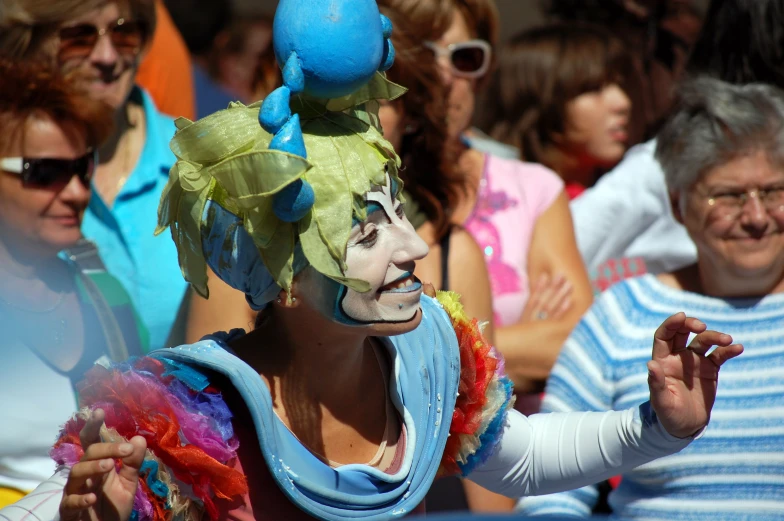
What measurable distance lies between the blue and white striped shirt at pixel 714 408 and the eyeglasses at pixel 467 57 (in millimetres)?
862

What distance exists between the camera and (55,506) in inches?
66.5

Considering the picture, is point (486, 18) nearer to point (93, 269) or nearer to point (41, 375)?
point (93, 269)

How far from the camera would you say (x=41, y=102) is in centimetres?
276

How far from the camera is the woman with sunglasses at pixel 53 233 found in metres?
2.58

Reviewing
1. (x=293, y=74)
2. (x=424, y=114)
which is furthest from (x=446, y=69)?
(x=293, y=74)

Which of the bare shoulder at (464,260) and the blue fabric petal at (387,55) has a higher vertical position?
the blue fabric petal at (387,55)

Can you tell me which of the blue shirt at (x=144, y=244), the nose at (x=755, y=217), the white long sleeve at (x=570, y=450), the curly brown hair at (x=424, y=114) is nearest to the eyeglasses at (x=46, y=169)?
the blue shirt at (x=144, y=244)

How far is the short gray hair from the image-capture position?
2.86 m

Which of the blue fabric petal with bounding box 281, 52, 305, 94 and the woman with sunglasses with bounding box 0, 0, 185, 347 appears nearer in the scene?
the blue fabric petal with bounding box 281, 52, 305, 94

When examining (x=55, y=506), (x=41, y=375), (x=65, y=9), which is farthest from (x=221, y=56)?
(x=55, y=506)

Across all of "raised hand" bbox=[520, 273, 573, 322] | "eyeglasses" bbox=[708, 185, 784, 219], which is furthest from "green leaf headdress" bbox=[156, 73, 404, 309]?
"raised hand" bbox=[520, 273, 573, 322]

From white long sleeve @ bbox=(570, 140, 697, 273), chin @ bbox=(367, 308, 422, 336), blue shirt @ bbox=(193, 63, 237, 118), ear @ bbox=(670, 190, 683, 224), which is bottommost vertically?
blue shirt @ bbox=(193, 63, 237, 118)

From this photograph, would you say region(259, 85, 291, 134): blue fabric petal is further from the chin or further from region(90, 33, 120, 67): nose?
region(90, 33, 120, 67): nose

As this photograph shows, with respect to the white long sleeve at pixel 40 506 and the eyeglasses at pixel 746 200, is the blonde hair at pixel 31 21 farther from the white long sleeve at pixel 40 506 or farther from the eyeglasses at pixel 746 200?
A: the eyeglasses at pixel 746 200
